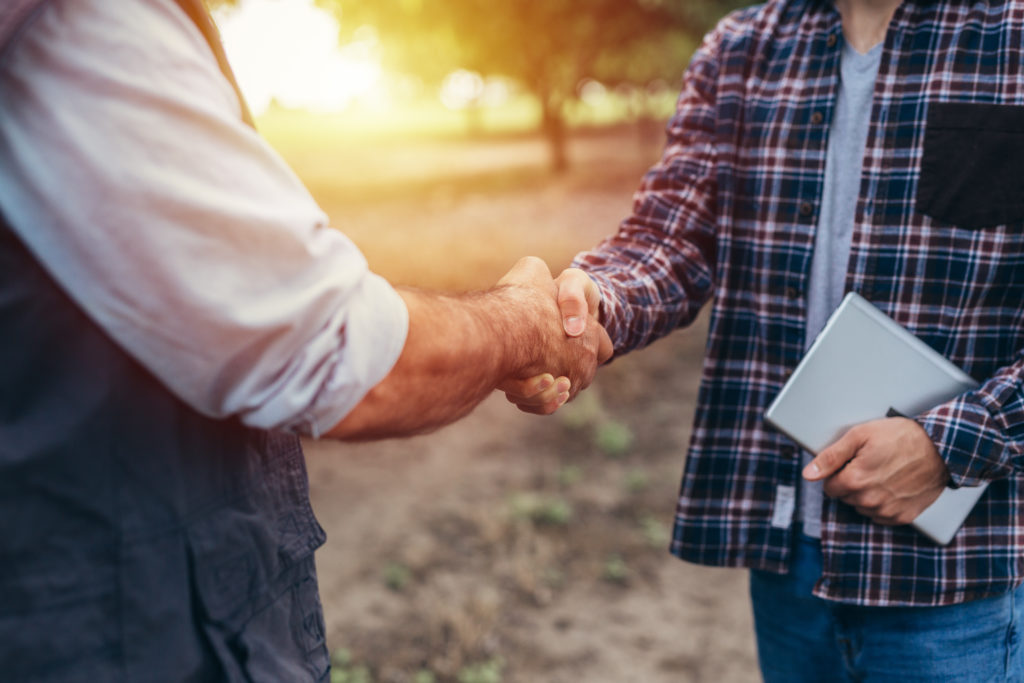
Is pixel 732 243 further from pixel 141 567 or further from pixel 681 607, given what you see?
pixel 681 607

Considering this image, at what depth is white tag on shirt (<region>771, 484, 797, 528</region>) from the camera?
197 centimetres

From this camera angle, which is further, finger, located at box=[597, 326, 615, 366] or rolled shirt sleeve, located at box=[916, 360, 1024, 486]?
finger, located at box=[597, 326, 615, 366]

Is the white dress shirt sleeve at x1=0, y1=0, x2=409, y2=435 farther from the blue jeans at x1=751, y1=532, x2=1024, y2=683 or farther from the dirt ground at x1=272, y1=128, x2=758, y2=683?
the dirt ground at x1=272, y1=128, x2=758, y2=683

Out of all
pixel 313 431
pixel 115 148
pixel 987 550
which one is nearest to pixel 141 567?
pixel 313 431

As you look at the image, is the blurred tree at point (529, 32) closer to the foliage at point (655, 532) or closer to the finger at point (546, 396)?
the foliage at point (655, 532)

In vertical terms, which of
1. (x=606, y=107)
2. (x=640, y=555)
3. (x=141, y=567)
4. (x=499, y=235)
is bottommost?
(x=606, y=107)

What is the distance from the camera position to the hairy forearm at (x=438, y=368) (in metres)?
1.16

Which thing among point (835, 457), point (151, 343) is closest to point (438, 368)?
point (151, 343)

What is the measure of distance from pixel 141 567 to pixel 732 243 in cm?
147

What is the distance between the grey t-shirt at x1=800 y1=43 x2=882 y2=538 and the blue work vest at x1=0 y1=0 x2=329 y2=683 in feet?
4.42

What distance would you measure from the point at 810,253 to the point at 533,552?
9.73 ft

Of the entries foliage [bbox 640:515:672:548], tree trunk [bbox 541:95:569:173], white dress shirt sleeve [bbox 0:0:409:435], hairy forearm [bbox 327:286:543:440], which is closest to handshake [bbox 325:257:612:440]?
hairy forearm [bbox 327:286:543:440]

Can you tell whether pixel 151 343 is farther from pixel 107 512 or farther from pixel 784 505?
pixel 784 505

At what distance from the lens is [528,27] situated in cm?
1762
